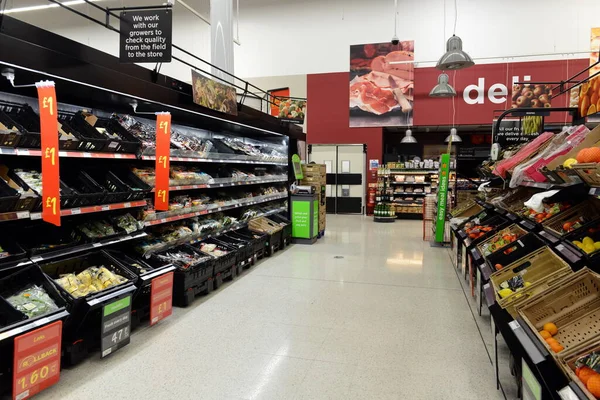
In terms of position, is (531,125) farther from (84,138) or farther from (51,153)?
(51,153)

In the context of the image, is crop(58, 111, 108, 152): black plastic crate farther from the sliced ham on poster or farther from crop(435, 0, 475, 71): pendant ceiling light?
the sliced ham on poster

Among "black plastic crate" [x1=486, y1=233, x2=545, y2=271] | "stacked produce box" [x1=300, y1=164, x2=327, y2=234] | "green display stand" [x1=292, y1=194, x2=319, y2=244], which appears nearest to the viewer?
"black plastic crate" [x1=486, y1=233, x2=545, y2=271]

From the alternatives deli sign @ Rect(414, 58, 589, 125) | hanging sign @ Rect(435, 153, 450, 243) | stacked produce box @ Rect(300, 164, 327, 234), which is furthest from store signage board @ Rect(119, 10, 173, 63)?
deli sign @ Rect(414, 58, 589, 125)

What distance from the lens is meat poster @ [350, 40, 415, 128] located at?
41.0 ft

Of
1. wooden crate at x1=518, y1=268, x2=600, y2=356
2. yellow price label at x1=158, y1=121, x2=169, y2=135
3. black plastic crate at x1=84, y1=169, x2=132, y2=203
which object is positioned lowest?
wooden crate at x1=518, y1=268, x2=600, y2=356

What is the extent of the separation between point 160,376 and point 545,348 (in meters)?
2.36

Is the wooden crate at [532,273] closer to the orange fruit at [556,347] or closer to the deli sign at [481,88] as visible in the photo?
the orange fruit at [556,347]

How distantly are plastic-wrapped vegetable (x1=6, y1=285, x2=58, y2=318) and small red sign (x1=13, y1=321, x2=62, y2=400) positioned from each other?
0.17m

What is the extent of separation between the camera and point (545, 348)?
76.7 inches

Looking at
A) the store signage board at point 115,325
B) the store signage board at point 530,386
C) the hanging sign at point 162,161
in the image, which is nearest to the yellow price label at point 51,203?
the store signage board at point 115,325

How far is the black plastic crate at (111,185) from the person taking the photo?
10.9ft

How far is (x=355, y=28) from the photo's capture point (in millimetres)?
13328

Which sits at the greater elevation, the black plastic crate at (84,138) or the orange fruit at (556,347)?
the black plastic crate at (84,138)

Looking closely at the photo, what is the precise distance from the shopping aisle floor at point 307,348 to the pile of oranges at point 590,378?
36.2 inches
